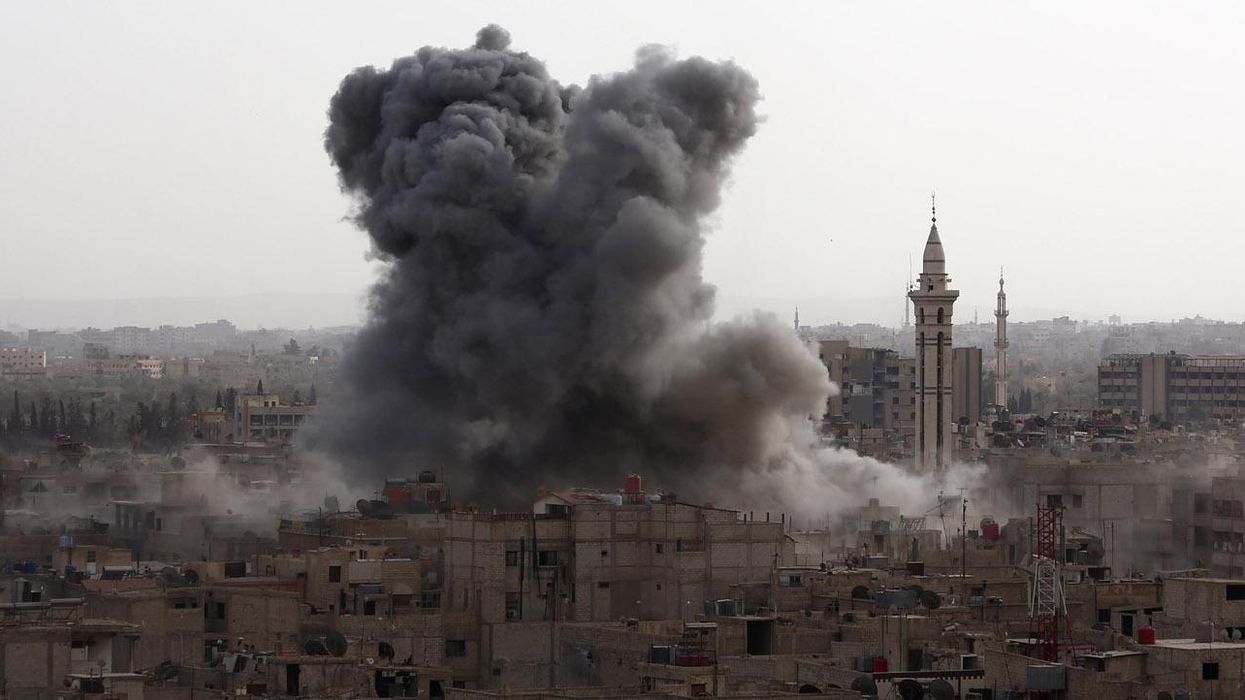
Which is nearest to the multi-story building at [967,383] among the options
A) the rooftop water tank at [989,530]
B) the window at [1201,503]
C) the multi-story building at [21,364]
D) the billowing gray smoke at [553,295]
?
the billowing gray smoke at [553,295]

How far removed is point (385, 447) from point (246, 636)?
21.0 m

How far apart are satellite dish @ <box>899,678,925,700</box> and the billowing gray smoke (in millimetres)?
23505

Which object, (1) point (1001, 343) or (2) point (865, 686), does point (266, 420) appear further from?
(2) point (865, 686)

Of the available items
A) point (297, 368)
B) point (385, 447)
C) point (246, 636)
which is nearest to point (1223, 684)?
point (246, 636)

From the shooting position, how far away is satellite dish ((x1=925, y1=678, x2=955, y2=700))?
1178 inches

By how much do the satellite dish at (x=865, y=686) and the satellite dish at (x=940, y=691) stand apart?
0.55 metres

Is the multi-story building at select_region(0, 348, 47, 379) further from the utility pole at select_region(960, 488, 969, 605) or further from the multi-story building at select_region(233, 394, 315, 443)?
the utility pole at select_region(960, 488, 969, 605)

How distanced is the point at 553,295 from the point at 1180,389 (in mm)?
59688

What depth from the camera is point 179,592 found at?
38438 mm

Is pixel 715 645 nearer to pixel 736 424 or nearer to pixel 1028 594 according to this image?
pixel 1028 594

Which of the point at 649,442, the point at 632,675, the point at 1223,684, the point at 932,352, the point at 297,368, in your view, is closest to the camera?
the point at 1223,684

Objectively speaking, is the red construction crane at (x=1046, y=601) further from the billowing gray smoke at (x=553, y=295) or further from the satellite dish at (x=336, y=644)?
the billowing gray smoke at (x=553, y=295)

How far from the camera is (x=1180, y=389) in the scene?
4466 inches

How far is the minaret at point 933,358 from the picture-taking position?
218 feet
